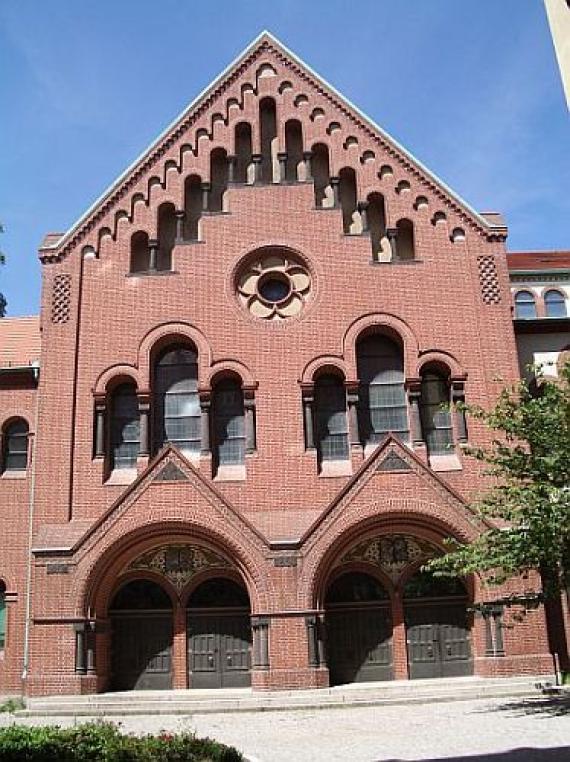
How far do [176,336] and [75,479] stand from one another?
185 inches

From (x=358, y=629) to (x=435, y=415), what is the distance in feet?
19.7

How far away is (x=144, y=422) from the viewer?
74.2 ft

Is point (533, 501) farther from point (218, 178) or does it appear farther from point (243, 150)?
point (243, 150)

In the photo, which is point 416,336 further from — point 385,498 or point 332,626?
point 332,626

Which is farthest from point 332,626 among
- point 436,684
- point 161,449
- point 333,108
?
point 333,108

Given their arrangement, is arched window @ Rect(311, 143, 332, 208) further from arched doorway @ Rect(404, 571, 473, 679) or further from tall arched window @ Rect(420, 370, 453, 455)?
arched doorway @ Rect(404, 571, 473, 679)

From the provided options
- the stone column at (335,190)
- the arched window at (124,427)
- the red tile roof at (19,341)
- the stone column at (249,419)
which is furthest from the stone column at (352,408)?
the red tile roof at (19,341)

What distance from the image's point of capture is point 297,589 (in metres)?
20.5

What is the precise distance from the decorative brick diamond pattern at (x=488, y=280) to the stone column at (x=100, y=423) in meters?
10.8

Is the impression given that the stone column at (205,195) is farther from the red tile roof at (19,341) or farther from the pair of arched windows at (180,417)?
Result: the red tile roof at (19,341)

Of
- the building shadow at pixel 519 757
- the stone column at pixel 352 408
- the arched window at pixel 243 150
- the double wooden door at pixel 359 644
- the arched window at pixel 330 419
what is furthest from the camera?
the arched window at pixel 243 150

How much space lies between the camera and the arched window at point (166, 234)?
24422mm

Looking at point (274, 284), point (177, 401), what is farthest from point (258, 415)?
point (274, 284)

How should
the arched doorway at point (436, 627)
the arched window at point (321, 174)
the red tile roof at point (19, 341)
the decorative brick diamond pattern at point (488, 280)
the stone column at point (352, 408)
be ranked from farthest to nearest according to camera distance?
the red tile roof at point (19, 341) → the arched window at point (321, 174) → the decorative brick diamond pattern at point (488, 280) → the stone column at point (352, 408) → the arched doorway at point (436, 627)
